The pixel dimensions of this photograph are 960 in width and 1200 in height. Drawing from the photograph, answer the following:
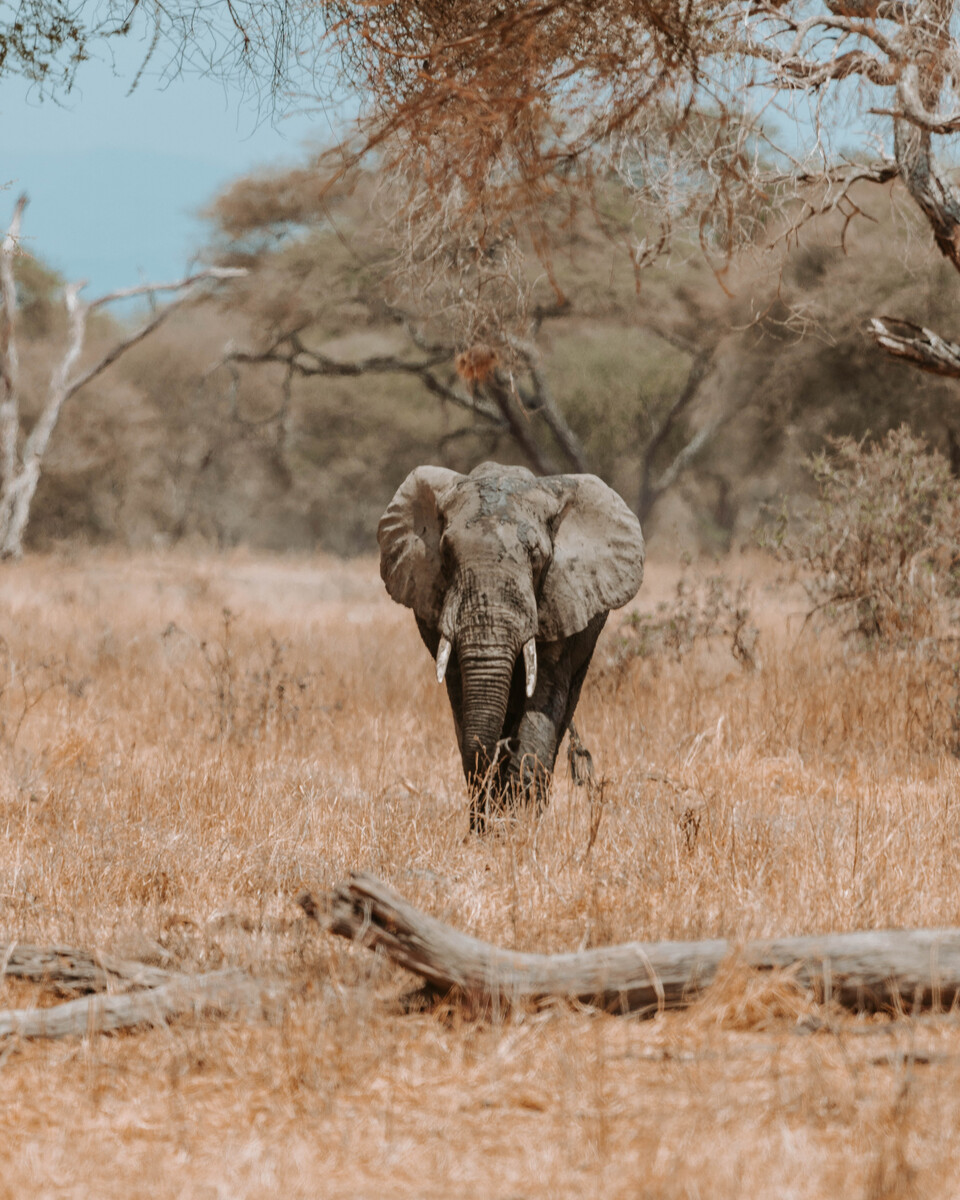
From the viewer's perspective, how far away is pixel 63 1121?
2.80m

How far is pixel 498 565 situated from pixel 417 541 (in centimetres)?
65

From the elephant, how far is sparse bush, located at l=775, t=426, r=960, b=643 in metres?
3.46

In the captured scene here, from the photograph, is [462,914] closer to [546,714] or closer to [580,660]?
[546,714]

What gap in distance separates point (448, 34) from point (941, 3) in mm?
2765

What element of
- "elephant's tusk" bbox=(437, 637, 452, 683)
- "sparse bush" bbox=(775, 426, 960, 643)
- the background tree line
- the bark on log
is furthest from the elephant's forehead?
the background tree line

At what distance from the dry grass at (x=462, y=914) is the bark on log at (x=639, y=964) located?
7 centimetres

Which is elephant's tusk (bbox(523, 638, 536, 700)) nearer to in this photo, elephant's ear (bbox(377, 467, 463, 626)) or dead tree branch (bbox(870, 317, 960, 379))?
elephant's ear (bbox(377, 467, 463, 626))

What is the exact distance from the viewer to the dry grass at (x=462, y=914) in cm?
257

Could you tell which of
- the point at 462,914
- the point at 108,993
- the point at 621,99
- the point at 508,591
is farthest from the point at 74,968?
the point at 621,99

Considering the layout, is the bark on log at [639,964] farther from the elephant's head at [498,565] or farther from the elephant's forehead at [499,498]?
the elephant's forehead at [499,498]

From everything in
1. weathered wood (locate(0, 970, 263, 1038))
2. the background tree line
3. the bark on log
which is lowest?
weathered wood (locate(0, 970, 263, 1038))

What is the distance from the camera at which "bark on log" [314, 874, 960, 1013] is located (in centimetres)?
312

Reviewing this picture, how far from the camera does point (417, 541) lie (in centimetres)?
584

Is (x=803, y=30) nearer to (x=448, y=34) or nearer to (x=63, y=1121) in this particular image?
(x=448, y=34)
